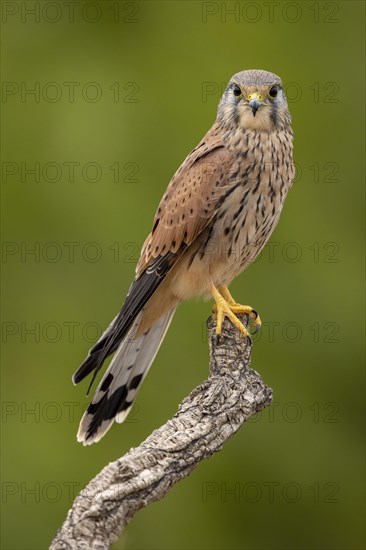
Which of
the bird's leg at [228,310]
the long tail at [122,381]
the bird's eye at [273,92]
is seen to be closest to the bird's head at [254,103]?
the bird's eye at [273,92]

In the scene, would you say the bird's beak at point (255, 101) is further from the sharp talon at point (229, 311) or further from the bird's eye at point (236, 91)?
the sharp talon at point (229, 311)

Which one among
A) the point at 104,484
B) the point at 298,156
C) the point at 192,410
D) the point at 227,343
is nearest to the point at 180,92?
the point at 298,156

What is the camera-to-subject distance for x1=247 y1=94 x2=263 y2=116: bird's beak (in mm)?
4027

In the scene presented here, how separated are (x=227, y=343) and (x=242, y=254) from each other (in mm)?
579

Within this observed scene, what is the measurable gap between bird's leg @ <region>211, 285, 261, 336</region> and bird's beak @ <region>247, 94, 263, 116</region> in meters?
0.75

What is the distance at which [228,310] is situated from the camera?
13.2 feet

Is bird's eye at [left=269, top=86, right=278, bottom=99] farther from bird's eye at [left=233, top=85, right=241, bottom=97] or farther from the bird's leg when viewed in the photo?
the bird's leg

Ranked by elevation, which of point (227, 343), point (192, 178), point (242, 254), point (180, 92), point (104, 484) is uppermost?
point (180, 92)

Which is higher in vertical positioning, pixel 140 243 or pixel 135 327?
pixel 140 243

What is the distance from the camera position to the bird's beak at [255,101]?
13.2ft

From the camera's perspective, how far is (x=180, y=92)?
20.0 feet

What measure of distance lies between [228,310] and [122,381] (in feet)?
1.94

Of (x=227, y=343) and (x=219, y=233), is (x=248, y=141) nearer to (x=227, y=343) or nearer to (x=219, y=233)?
(x=219, y=233)

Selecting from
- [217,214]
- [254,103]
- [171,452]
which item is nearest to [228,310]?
[217,214]
